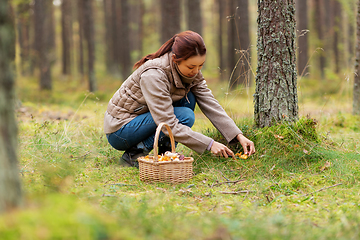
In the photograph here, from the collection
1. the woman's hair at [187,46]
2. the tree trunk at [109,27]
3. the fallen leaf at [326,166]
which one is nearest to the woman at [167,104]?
the woman's hair at [187,46]

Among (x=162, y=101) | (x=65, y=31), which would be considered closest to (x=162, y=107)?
(x=162, y=101)

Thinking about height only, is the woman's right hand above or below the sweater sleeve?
below

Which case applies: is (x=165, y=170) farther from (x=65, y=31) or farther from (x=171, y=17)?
(x=65, y=31)

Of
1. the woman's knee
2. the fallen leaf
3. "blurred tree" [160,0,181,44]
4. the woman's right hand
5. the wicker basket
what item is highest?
"blurred tree" [160,0,181,44]

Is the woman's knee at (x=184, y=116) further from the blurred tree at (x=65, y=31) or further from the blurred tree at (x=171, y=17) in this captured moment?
the blurred tree at (x=65, y=31)

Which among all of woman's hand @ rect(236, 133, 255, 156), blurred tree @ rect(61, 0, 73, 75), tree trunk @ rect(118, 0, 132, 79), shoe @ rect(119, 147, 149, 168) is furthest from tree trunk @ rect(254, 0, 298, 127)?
blurred tree @ rect(61, 0, 73, 75)

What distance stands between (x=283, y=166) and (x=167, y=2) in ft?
19.0

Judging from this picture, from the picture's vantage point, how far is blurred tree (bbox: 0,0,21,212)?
124 centimetres

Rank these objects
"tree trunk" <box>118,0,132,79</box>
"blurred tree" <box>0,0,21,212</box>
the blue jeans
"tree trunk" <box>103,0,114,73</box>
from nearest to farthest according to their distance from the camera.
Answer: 1. "blurred tree" <box>0,0,21,212</box>
2. the blue jeans
3. "tree trunk" <box>118,0,132,79</box>
4. "tree trunk" <box>103,0,114,73</box>

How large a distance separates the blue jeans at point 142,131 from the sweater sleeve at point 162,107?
232mm

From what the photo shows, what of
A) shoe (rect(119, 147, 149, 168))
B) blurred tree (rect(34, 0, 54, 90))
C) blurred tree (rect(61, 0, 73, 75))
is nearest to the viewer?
shoe (rect(119, 147, 149, 168))

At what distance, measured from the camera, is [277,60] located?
301 centimetres

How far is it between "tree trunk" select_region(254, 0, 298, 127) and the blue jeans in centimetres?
82

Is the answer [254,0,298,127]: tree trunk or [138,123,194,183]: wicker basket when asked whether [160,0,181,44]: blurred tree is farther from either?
[138,123,194,183]: wicker basket
